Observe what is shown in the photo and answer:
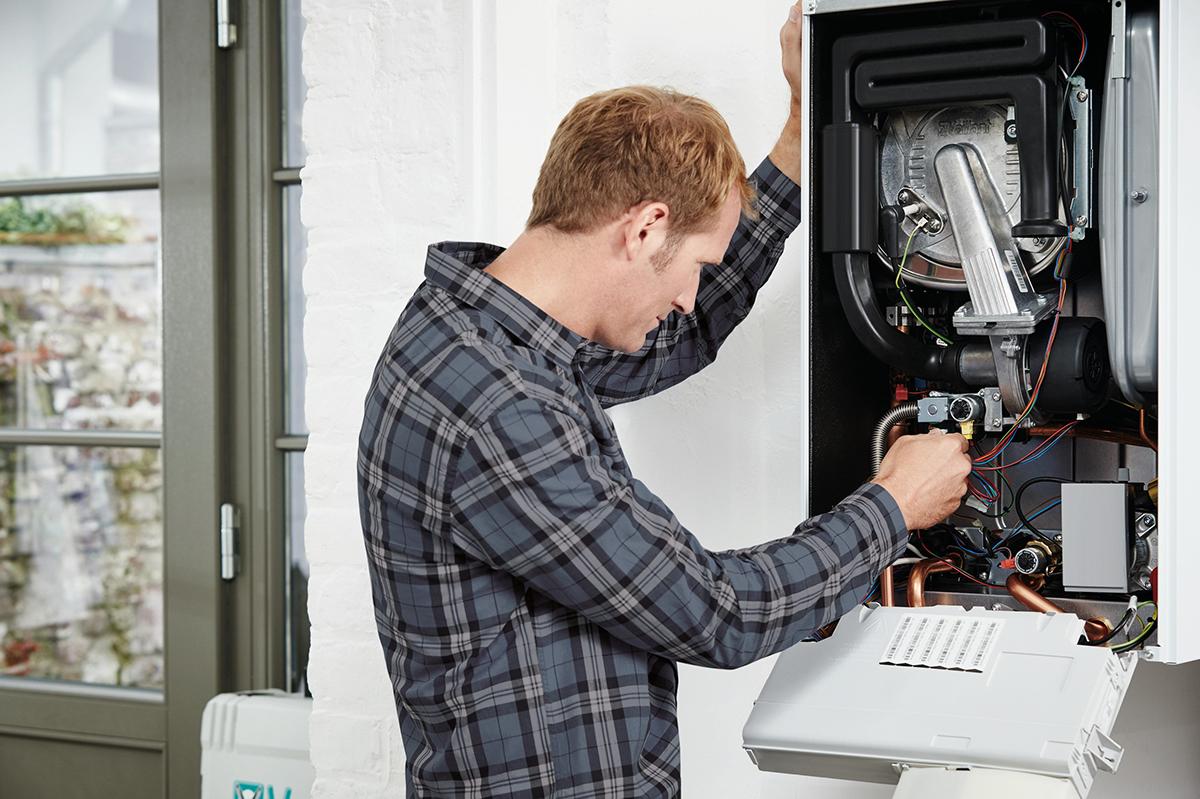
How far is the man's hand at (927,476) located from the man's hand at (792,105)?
40 cm

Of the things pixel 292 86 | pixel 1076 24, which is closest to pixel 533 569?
pixel 1076 24

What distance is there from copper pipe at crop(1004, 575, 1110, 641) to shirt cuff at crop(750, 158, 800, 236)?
514 millimetres

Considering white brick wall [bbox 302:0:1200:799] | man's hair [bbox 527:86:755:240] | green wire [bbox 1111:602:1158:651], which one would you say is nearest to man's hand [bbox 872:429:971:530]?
green wire [bbox 1111:602:1158:651]

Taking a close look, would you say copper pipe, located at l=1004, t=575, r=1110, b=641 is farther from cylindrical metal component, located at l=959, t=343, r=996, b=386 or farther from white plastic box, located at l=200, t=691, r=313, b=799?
white plastic box, located at l=200, t=691, r=313, b=799

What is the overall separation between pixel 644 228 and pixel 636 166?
0.21 ft

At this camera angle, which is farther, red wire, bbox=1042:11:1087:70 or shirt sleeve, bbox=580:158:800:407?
shirt sleeve, bbox=580:158:800:407

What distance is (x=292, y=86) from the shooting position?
234 cm

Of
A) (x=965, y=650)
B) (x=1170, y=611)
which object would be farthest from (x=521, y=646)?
(x=1170, y=611)

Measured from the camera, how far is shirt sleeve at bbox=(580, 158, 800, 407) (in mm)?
1611

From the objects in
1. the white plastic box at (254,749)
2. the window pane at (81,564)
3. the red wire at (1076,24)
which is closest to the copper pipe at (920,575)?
the red wire at (1076,24)

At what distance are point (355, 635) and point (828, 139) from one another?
3.55 ft

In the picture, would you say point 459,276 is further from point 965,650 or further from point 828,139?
point 965,650

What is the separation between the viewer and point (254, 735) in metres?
2.16

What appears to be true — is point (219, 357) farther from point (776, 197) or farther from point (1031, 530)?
point (1031, 530)
